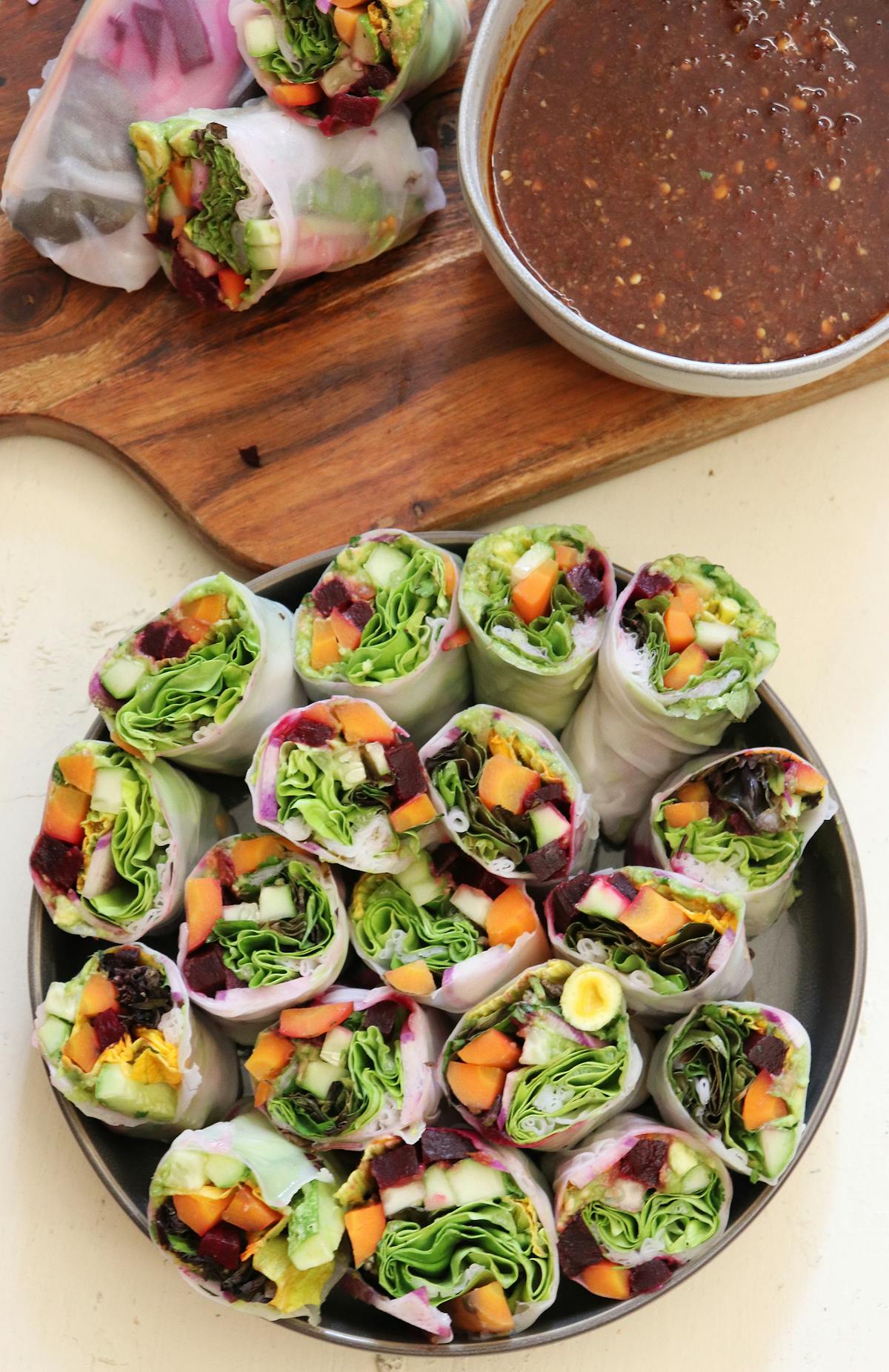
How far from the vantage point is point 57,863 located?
181cm

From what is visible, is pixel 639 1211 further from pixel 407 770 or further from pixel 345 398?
pixel 345 398

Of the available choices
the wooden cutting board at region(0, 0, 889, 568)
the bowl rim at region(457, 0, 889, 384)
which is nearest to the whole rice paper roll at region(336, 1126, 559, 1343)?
the wooden cutting board at region(0, 0, 889, 568)

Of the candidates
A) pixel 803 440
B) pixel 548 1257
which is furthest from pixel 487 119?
pixel 548 1257

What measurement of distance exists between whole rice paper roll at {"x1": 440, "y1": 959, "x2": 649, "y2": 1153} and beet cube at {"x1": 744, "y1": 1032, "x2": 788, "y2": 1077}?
158 millimetres

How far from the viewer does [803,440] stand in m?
2.25

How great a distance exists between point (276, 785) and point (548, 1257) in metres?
0.74

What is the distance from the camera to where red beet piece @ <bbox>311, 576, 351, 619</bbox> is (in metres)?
1.83

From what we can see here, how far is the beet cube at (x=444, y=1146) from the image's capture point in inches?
66.7

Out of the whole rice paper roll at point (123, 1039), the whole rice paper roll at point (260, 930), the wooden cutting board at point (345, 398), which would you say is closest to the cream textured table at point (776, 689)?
the wooden cutting board at point (345, 398)

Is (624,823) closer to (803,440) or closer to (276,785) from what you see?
(276,785)

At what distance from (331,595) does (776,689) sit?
33.4 inches

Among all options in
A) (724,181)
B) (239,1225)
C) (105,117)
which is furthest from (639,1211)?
(105,117)

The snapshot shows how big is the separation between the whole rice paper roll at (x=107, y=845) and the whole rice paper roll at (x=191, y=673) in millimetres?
62

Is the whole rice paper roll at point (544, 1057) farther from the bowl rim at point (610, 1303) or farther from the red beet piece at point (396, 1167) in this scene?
the bowl rim at point (610, 1303)
